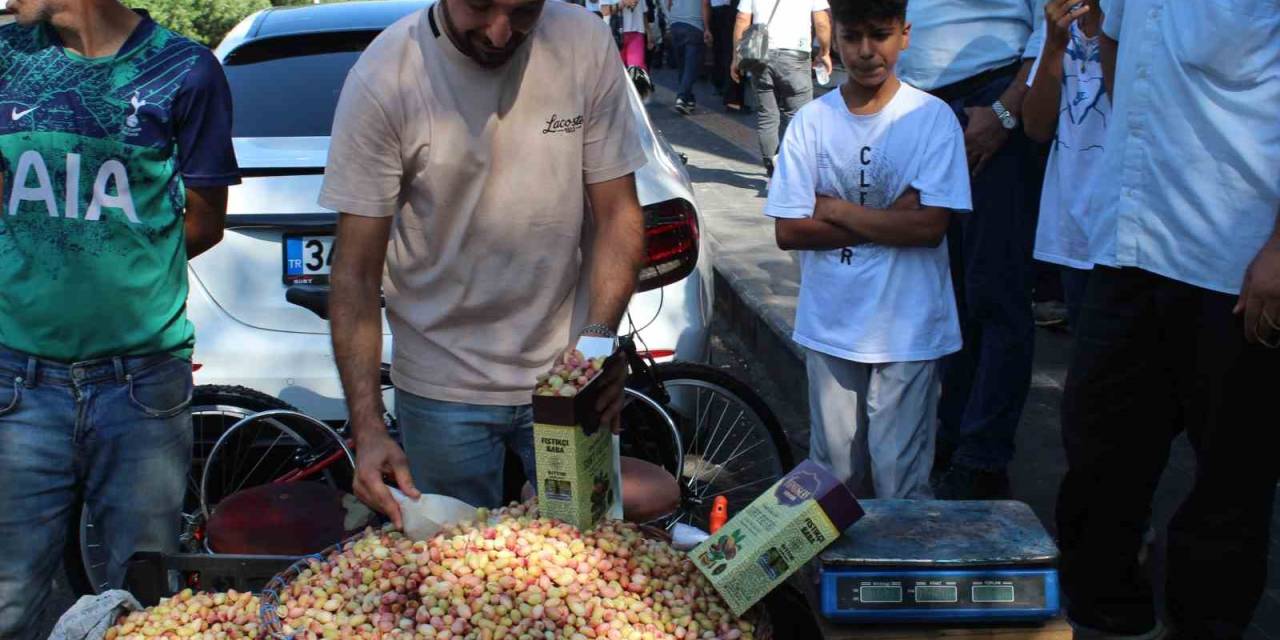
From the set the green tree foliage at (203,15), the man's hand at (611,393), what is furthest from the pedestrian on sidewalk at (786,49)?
the green tree foliage at (203,15)

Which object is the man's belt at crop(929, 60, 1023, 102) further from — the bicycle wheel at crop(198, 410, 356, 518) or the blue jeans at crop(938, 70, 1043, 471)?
the bicycle wheel at crop(198, 410, 356, 518)

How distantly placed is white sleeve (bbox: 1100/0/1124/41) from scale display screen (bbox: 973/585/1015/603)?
5.46ft

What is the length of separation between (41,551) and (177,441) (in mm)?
377

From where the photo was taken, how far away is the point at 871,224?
3691 millimetres

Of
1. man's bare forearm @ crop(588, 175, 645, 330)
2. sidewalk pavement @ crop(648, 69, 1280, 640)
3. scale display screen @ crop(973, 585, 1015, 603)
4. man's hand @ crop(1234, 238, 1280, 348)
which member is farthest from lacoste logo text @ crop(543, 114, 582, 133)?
sidewalk pavement @ crop(648, 69, 1280, 640)

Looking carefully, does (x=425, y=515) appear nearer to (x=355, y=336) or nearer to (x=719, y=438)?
(x=355, y=336)

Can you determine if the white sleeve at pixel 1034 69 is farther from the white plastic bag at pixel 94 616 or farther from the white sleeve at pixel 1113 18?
the white plastic bag at pixel 94 616

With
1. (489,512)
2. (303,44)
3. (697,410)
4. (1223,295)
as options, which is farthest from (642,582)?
(303,44)

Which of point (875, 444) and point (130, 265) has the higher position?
point (130, 265)

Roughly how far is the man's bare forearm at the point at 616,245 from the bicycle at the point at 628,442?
120 cm

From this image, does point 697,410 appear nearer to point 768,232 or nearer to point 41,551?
point 41,551

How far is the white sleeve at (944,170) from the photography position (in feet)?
12.1

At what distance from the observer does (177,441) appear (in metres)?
3.18

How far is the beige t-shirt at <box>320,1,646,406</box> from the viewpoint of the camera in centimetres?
281
